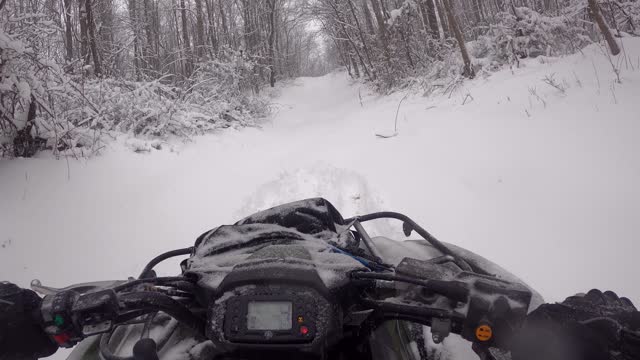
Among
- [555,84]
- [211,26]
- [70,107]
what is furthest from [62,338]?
[211,26]

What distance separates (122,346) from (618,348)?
→ 1.50 m

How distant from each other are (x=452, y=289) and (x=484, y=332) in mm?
118

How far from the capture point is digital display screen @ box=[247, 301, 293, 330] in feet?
3.42

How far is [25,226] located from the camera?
4098 mm

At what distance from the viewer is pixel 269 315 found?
105 centimetres

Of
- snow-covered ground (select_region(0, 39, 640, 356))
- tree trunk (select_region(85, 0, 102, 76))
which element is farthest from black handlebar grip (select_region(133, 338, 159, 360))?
tree trunk (select_region(85, 0, 102, 76))

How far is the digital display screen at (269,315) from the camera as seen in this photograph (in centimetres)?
104

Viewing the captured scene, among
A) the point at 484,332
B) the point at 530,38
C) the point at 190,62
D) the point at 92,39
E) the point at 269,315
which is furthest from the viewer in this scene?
the point at 190,62

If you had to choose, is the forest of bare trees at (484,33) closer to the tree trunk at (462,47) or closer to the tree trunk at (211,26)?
the tree trunk at (462,47)

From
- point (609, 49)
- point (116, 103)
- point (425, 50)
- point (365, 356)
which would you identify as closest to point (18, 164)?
point (116, 103)

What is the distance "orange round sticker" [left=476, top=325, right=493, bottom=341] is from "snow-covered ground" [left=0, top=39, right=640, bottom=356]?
6.47 feet

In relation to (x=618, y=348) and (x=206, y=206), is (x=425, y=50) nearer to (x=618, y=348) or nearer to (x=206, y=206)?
(x=206, y=206)

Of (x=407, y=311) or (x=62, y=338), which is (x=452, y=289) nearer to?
(x=407, y=311)

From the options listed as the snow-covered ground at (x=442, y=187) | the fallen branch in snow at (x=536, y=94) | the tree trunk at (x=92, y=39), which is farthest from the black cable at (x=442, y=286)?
the tree trunk at (x=92, y=39)
